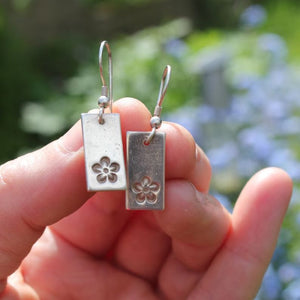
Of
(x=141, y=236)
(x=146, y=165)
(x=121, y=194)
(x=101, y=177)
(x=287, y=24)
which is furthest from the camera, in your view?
(x=287, y=24)

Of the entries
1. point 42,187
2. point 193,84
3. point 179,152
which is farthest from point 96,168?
point 193,84

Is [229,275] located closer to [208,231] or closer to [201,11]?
[208,231]

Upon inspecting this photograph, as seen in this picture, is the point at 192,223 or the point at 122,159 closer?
the point at 122,159

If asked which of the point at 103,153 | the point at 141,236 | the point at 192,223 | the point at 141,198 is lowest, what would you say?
the point at 141,236

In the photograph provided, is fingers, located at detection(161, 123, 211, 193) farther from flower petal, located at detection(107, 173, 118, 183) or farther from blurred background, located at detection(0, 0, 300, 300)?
blurred background, located at detection(0, 0, 300, 300)

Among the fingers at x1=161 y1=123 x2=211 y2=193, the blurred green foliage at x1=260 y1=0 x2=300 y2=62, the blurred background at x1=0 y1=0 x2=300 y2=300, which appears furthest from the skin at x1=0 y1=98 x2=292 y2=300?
the blurred green foliage at x1=260 y1=0 x2=300 y2=62

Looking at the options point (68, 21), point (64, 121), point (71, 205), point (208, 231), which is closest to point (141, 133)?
point (71, 205)

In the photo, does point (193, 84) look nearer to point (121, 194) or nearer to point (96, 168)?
point (121, 194)
